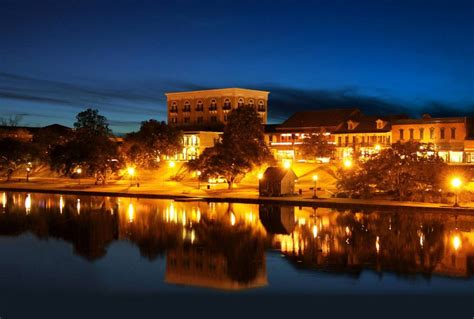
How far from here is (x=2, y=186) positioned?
7244 centimetres

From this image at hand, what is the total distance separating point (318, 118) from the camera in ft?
289

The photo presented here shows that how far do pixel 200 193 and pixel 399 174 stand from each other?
18533 mm

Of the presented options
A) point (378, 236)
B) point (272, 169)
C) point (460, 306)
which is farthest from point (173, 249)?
point (272, 169)

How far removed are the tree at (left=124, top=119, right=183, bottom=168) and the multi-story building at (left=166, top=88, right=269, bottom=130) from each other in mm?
17680

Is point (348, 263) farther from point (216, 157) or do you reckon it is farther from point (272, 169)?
point (216, 157)

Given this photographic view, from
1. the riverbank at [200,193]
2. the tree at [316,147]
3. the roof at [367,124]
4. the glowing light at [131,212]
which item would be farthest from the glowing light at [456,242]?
the roof at [367,124]

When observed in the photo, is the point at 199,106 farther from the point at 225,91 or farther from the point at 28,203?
the point at 28,203

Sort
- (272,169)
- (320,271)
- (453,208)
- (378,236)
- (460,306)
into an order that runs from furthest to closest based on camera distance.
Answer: (272,169), (453,208), (378,236), (320,271), (460,306)

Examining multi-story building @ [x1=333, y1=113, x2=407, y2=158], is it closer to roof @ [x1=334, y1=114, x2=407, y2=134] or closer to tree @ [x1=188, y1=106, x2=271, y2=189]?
roof @ [x1=334, y1=114, x2=407, y2=134]

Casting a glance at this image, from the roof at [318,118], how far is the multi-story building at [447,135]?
43.2 ft

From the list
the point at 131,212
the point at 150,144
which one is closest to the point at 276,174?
the point at 131,212

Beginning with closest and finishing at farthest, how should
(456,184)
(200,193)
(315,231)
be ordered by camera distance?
(315,231)
(456,184)
(200,193)

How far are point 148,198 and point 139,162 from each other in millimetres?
21399

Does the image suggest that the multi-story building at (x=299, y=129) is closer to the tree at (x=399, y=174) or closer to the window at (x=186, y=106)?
the window at (x=186, y=106)
